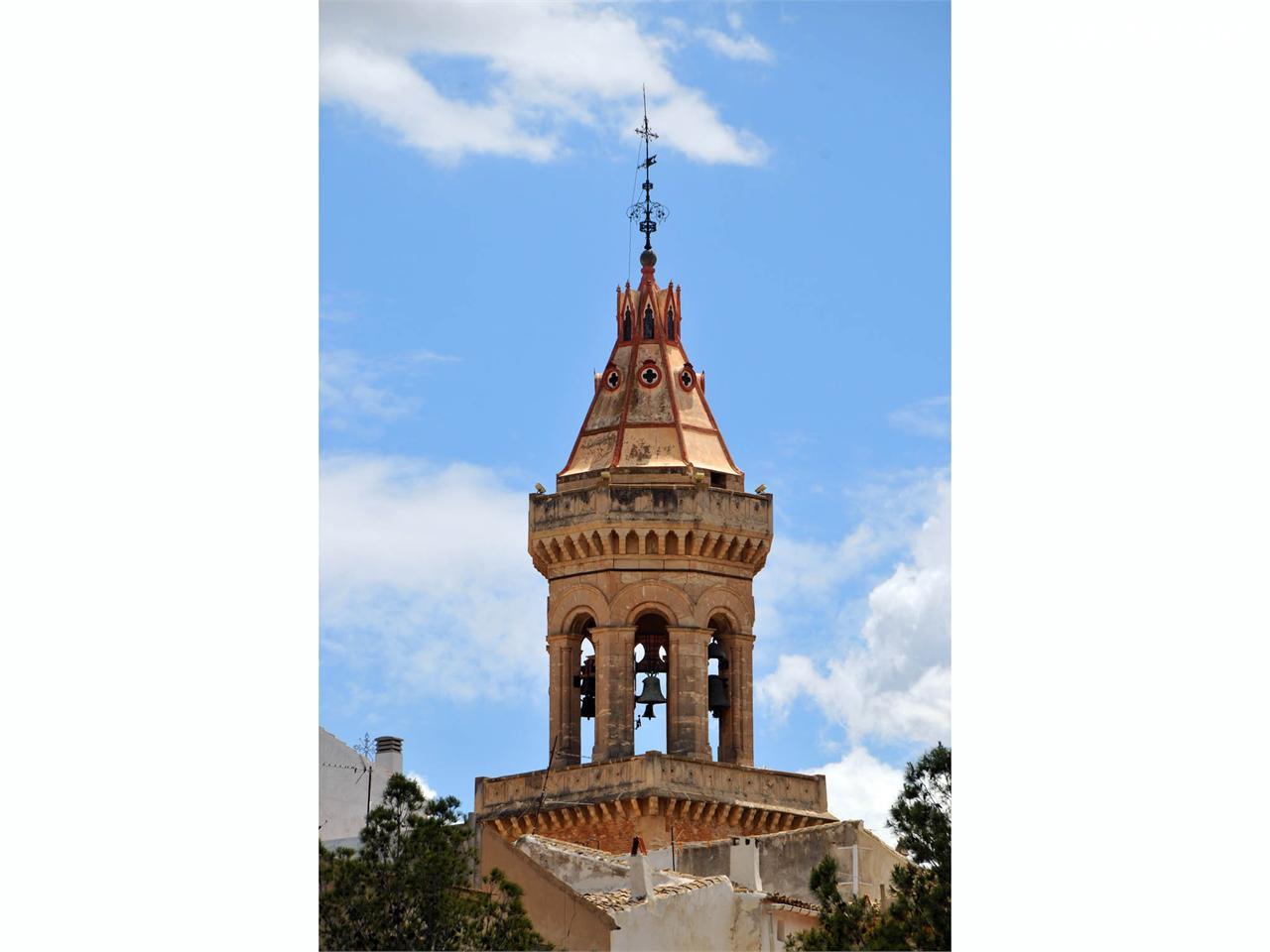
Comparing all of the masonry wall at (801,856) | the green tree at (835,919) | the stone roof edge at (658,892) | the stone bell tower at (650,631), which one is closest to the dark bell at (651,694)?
the stone bell tower at (650,631)

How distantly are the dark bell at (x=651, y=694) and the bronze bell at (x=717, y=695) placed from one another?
702 mm

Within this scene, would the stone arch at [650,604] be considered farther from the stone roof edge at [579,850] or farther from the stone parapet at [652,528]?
the stone roof edge at [579,850]

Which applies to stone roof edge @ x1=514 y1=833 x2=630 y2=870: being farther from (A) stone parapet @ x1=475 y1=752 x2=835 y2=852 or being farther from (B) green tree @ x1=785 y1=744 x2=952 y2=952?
(B) green tree @ x1=785 y1=744 x2=952 y2=952

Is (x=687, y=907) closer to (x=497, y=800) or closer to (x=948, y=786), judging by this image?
(x=948, y=786)

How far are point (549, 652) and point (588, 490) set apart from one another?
2428 millimetres

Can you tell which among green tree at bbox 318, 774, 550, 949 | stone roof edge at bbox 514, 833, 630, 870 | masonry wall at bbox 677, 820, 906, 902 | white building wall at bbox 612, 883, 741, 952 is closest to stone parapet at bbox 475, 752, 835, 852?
stone roof edge at bbox 514, 833, 630, 870

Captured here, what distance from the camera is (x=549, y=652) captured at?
169 ft

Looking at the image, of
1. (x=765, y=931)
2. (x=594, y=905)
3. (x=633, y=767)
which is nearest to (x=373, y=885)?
(x=594, y=905)

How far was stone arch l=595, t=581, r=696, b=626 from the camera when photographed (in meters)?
50.9

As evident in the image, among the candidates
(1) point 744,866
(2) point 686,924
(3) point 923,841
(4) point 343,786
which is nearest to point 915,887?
(3) point 923,841

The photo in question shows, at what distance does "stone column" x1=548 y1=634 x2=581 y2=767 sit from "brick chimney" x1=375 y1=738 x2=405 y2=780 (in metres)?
3.71

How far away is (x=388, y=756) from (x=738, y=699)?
7045 millimetres

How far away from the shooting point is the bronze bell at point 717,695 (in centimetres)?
5119
